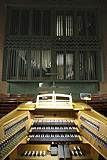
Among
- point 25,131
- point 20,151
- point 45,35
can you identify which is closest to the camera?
point 20,151

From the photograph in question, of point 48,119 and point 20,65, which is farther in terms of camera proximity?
point 20,65

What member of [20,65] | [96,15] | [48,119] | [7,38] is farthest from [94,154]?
[96,15]

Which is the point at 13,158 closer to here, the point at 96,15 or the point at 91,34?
the point at 91,34

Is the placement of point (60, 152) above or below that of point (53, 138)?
A: below

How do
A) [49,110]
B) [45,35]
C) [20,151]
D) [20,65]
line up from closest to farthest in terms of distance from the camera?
[20,151]
[49,110]
[20,65]
[45,35]

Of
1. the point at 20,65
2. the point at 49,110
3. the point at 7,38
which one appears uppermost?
the point at 7,38

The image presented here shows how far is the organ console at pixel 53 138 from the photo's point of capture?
1.62 m

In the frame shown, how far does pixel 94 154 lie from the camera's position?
182cm

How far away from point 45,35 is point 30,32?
2.67 feet

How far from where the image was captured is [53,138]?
1981mm

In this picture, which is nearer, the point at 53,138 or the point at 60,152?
the point at 60,152

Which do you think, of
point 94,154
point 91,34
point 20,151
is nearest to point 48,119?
point 20,151

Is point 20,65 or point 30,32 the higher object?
point 30,32

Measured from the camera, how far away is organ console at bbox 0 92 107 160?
1621 mm
